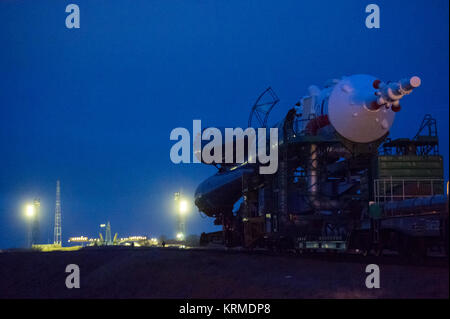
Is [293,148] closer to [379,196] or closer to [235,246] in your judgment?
[379,196]

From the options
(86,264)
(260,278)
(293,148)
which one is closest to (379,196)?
(260,278)

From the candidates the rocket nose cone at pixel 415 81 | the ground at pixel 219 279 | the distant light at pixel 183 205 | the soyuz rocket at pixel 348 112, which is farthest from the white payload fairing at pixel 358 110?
the distant light at pixel 183 205

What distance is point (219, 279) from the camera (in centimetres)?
1361

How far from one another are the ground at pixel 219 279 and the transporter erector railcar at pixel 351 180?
1.37m

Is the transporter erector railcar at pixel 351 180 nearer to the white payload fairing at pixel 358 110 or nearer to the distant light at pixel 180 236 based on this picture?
the white payload fairing at pixel 358 110

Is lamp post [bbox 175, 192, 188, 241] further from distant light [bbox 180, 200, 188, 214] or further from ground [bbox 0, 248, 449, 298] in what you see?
ground [bbox 0, 248, 449, 298]

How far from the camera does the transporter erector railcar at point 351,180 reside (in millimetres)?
14934

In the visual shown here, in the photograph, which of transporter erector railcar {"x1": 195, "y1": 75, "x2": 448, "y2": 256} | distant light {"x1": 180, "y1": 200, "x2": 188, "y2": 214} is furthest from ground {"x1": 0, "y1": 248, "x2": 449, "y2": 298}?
distant light {"x1": 180, "y1": 200, "x2": 188, "y2": 214}

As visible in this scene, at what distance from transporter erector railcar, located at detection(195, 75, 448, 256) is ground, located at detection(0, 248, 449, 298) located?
1.37 m

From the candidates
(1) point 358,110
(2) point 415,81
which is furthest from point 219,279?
(1) point 358,110

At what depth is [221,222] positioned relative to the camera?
121ft

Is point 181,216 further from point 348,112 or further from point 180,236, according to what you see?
point 348,112

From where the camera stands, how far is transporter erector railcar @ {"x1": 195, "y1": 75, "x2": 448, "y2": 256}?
14.9m

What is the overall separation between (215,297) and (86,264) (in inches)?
433
